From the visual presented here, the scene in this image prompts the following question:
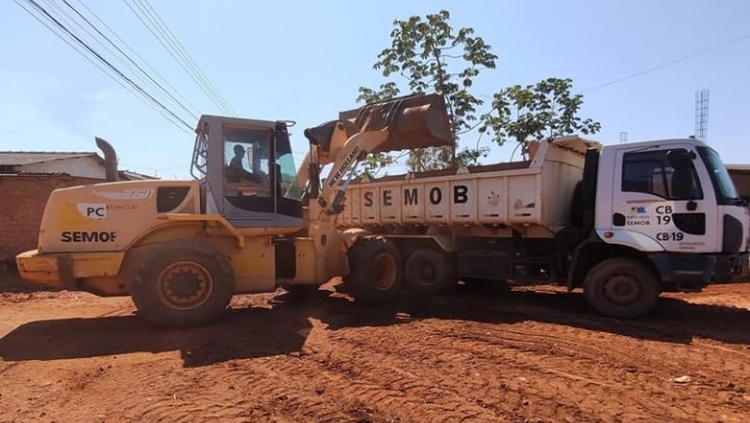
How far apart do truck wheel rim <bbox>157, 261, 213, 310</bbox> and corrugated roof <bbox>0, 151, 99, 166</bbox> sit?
18361 mm

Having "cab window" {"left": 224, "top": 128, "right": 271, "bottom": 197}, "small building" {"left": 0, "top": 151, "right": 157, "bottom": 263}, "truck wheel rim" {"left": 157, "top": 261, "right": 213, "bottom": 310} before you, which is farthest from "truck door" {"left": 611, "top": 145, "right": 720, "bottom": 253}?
"small building" {"left": 0, "top": 151, "right": 157, "bottom": 263}

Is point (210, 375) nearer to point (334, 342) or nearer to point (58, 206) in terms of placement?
point (334, 342)

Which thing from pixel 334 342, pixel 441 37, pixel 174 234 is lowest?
pixel 334 342

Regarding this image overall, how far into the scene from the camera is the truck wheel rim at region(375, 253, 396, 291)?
29.3 feet

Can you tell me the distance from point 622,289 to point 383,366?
4.35 metres

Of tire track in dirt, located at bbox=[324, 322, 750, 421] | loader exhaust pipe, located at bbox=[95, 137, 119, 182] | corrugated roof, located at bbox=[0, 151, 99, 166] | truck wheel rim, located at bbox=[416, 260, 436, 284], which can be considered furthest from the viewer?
corrugated roof, located at bbox=[0, 151, 99, 166]

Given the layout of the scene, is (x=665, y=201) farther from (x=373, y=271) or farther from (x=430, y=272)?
(x=373, y=271)

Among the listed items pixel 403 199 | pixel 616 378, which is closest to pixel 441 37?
pixel 403 199

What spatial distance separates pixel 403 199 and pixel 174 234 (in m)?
4.82

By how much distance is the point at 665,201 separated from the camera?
729 centimetres

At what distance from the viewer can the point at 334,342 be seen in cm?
631

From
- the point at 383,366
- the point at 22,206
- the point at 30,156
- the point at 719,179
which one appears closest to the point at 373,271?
the point at 383,366

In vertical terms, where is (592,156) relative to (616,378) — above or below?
above

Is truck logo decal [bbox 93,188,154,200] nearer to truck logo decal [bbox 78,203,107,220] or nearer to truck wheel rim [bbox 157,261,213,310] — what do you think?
truck logo decal [bbox 78,203,107,220]
